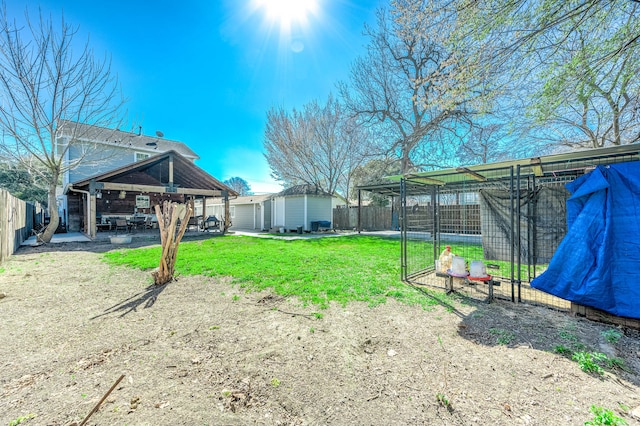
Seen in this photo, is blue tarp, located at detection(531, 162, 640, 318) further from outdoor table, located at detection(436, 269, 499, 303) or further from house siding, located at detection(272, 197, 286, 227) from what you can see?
house siding, located at detection(272, 197, 286, 227)

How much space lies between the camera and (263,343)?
2742 millimetres

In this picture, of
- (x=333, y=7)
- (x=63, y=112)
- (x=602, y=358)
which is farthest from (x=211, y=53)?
(x=602, y=358)

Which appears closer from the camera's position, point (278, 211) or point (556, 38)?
point (556, 38)

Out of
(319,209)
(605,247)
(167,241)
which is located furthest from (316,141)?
(605,247)

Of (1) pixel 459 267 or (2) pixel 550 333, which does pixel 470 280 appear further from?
(2) pixel 550 333

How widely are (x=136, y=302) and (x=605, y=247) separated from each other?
248 inches

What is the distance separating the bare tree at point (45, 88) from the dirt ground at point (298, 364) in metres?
9.36

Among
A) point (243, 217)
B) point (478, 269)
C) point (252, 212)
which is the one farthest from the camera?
point (243, 217)

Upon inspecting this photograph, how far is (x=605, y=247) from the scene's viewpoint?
2.99 metres

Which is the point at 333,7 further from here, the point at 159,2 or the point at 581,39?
the point at 581,39

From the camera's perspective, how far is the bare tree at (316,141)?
720 inches

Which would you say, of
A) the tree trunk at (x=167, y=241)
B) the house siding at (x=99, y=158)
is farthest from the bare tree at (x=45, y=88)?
the tree trunk at (x=167, y=241)

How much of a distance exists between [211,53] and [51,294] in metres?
10.4

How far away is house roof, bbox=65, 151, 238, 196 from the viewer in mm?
12617
